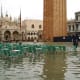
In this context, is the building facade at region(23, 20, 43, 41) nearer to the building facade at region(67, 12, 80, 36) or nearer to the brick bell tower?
the building facade at region(67, 12, 80, 36)

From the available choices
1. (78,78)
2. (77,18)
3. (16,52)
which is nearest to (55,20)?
(77,18)

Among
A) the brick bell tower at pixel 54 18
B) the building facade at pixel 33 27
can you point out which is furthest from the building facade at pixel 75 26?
the building facade at pixel 33 27

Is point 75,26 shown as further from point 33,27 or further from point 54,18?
point 33,27

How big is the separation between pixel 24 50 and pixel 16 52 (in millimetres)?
3533

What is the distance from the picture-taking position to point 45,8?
68375mm

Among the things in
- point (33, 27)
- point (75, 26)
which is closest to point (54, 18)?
point (75, 26)

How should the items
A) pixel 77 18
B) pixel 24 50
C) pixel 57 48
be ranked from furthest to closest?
pixel 77 18
pixel 57 48
pixel 24 50

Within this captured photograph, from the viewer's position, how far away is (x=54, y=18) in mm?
67750

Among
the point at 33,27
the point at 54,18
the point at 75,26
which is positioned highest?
the point at 33,27

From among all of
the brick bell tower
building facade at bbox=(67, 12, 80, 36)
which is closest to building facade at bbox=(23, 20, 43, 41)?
building facade at bbox=(67, 12, 80, 36)

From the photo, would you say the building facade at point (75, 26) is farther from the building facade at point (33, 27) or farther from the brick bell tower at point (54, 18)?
the building facade at point (33, 27)

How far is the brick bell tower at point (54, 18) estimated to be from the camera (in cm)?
6712

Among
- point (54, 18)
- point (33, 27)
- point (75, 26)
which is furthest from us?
point (33, 27)

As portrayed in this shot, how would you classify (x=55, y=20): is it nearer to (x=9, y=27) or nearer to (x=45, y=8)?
(x=45, y=8)
